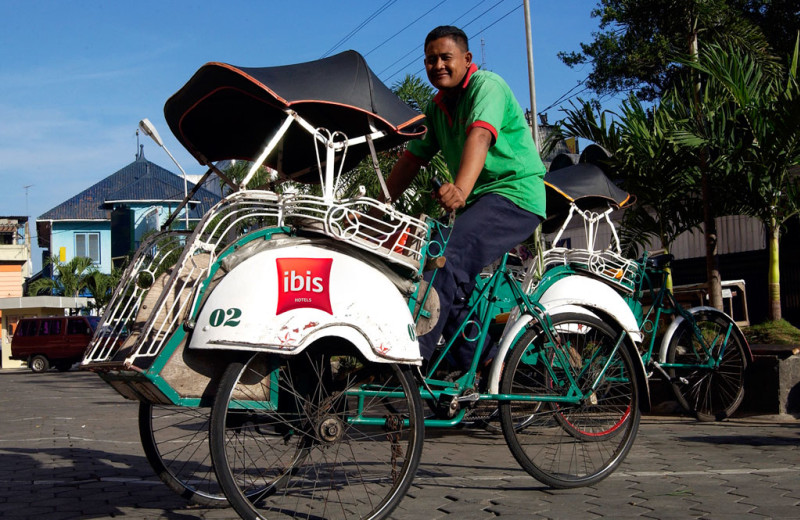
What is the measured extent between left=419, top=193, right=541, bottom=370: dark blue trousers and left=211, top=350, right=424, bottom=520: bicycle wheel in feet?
1.41

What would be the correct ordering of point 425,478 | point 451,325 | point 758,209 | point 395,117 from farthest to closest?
point 758,209
point 425,478
point 451,325
point 395,117

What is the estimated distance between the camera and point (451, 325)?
4.65m

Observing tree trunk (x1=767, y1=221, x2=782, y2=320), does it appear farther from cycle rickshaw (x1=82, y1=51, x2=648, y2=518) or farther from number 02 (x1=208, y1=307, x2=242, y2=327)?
number 02 (x1=208, y1=307, x2=242, y2=327)

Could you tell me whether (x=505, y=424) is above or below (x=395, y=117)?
below

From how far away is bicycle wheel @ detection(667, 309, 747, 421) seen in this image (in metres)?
7.61

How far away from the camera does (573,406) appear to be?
4750 mm

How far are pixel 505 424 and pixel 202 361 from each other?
1.67 m

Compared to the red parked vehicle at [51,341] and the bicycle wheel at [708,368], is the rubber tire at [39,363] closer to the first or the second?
the red parked vehicle at [51,341]

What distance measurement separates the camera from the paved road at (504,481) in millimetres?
4156

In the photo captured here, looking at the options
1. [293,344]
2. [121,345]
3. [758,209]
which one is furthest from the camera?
[758,209]

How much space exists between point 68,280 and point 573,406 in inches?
1992

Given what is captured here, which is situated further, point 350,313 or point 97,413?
point 97,413

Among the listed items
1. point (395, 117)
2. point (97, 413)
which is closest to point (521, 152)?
point (395, 117)

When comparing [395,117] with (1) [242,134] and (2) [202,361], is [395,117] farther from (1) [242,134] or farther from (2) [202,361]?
(2) [202,361]
